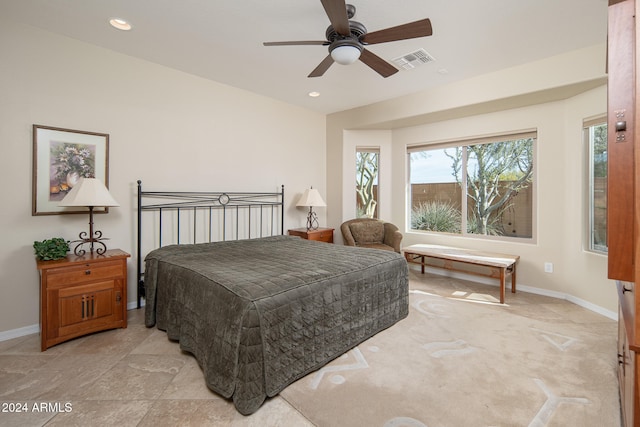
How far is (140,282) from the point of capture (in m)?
3.08

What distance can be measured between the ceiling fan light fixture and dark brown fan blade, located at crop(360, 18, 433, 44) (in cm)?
10

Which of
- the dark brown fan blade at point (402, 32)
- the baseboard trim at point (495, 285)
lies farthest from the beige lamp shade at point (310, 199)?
the dark brown fan blade at point (402, 32)

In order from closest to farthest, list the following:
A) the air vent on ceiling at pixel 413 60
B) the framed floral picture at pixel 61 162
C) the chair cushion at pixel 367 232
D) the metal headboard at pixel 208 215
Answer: the framed floral picture at pixel 61 162, the air vent on ceiling at pixel 413 60, the metal headboard at pixel 208 215, the chair cushion at pixel 367 232

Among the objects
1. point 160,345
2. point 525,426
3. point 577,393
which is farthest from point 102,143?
point 577,393

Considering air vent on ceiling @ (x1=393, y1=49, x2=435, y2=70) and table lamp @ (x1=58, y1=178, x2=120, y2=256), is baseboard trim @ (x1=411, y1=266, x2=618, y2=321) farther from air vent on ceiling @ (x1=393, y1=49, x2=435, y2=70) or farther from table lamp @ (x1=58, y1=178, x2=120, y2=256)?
table lamp @ (x1=58, y1=178, x2=120, y2=256)

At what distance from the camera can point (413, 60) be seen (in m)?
3.13

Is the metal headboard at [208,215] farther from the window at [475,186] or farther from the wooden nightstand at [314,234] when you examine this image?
the window at [475,186]

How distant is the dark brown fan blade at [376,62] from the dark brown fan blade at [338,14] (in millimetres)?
312

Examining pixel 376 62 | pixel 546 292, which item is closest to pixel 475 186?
pixel 546 292

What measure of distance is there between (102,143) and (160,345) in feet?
6.58

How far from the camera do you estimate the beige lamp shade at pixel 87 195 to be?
7.87ft

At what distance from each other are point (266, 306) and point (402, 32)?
2044 mm

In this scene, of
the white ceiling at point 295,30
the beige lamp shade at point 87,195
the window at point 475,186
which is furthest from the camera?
the window at point 475,186

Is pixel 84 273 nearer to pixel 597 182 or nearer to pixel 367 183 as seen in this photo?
pixel 367 183
